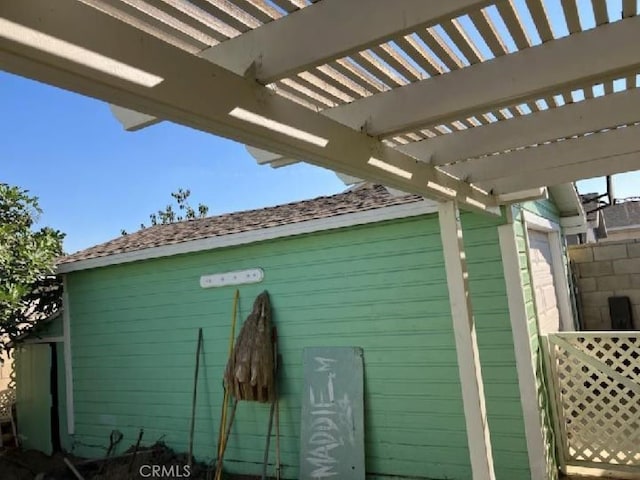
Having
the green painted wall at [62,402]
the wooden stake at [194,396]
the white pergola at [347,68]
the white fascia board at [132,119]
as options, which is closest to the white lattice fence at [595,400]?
the white pergola at [347,68]

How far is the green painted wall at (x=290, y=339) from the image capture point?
4.42 m

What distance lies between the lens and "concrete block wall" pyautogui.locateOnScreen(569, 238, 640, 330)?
6.20m

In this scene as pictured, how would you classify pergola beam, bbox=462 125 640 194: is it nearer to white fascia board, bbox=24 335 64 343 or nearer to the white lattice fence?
the white lattice fence

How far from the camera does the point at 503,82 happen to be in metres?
1.59

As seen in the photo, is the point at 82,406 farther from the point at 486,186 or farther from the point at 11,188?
the point at 486,186

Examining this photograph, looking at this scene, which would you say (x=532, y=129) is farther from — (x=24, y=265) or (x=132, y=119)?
(x=24, y=265)

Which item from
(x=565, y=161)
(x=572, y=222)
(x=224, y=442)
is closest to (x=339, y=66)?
(x=565, y=161)

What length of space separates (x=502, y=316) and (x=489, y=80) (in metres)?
2.96

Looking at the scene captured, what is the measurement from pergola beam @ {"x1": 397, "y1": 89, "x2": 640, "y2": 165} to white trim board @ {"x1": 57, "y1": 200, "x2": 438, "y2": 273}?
1.31 m

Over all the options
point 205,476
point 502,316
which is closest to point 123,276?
point 205,476

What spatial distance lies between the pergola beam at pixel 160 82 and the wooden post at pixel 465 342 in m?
1.18

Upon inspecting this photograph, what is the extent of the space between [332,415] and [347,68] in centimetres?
393

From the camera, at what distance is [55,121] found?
13828mm

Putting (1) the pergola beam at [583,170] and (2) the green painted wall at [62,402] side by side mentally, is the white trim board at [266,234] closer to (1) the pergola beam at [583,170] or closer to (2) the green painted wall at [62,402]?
(1) the pergola beam at [583,170]
